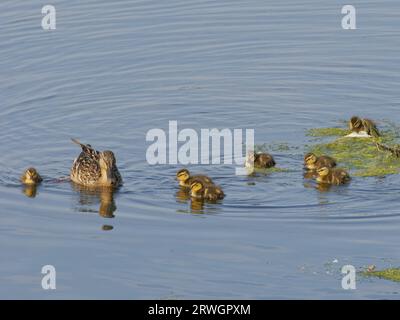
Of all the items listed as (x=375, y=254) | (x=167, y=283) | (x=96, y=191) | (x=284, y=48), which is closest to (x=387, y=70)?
(x=284, y=48)

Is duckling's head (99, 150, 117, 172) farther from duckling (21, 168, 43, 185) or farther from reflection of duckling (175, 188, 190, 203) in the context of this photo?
reflection of duckling (175, 188, 190, 203)

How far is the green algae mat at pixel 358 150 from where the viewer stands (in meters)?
15.7

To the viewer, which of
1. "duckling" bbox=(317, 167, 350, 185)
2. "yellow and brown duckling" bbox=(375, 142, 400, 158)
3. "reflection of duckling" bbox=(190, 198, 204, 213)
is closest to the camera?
"reflection of duckling" bbox=(190, 198, 204, 213)

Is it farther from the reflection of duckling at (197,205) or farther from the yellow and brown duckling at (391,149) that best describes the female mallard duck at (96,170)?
the yellow and brown duckling at (391,149)

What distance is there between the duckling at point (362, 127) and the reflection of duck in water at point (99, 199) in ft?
11.4

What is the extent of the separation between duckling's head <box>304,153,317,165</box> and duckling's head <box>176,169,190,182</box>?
1.49 meters

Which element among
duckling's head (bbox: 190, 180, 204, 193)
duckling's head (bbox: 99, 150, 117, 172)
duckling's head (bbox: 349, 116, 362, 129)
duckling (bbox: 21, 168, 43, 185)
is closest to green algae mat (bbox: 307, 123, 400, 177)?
duckling's head (bbox: 349, 116, 362, 129)

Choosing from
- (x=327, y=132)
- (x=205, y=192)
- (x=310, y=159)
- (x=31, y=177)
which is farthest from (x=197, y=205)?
(x=327, y=132)

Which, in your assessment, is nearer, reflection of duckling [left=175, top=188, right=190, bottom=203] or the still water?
the still water

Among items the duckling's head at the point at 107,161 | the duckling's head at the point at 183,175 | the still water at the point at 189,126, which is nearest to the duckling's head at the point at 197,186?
the still water at the point at 189,126

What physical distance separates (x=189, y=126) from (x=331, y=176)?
10.0ft

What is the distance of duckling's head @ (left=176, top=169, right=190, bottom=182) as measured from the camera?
15125mm

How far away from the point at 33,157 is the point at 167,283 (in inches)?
190

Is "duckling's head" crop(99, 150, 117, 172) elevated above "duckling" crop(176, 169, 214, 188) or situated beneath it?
elevated above
